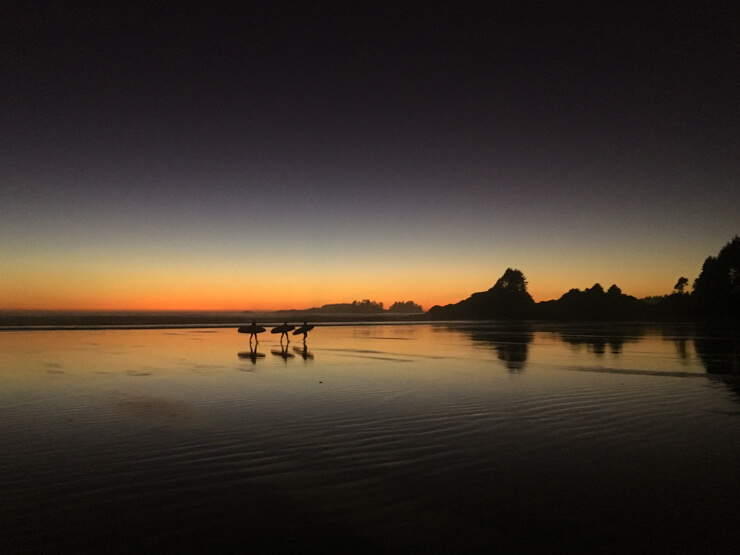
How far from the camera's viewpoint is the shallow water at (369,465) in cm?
552

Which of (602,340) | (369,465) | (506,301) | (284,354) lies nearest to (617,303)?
(506,301)

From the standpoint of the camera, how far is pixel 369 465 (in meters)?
7.96

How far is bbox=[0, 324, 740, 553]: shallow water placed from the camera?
18.1 ft

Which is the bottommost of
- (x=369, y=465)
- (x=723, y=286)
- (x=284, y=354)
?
(x=369, y=465)

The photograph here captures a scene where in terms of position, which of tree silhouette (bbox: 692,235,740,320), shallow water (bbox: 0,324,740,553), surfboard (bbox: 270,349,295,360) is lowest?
shallow water (bbox: 0,324,740,553)

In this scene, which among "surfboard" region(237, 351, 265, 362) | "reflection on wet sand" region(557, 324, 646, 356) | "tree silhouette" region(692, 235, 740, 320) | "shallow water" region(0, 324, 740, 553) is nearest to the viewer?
"shallow water" region(0, 324, 740, 553)

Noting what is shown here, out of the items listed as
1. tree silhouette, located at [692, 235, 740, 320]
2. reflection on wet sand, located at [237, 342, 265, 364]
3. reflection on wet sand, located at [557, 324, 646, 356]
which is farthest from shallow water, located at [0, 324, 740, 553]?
tree silhouette, located at [692, 235, 740, 320]

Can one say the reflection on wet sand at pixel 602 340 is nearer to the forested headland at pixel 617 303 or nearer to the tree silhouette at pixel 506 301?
the forested headland at pixel 617 303

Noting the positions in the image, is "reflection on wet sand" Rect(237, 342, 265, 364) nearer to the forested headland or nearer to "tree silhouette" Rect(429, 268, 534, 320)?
the forested headland

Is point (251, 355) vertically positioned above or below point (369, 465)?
above

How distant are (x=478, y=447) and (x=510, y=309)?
12500 cm

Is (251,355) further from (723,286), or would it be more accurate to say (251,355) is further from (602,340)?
(723,286)

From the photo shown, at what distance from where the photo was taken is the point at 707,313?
259 feet

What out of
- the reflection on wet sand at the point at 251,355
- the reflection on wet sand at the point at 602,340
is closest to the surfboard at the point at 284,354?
the reflection on wet sand at the point at 251,355
